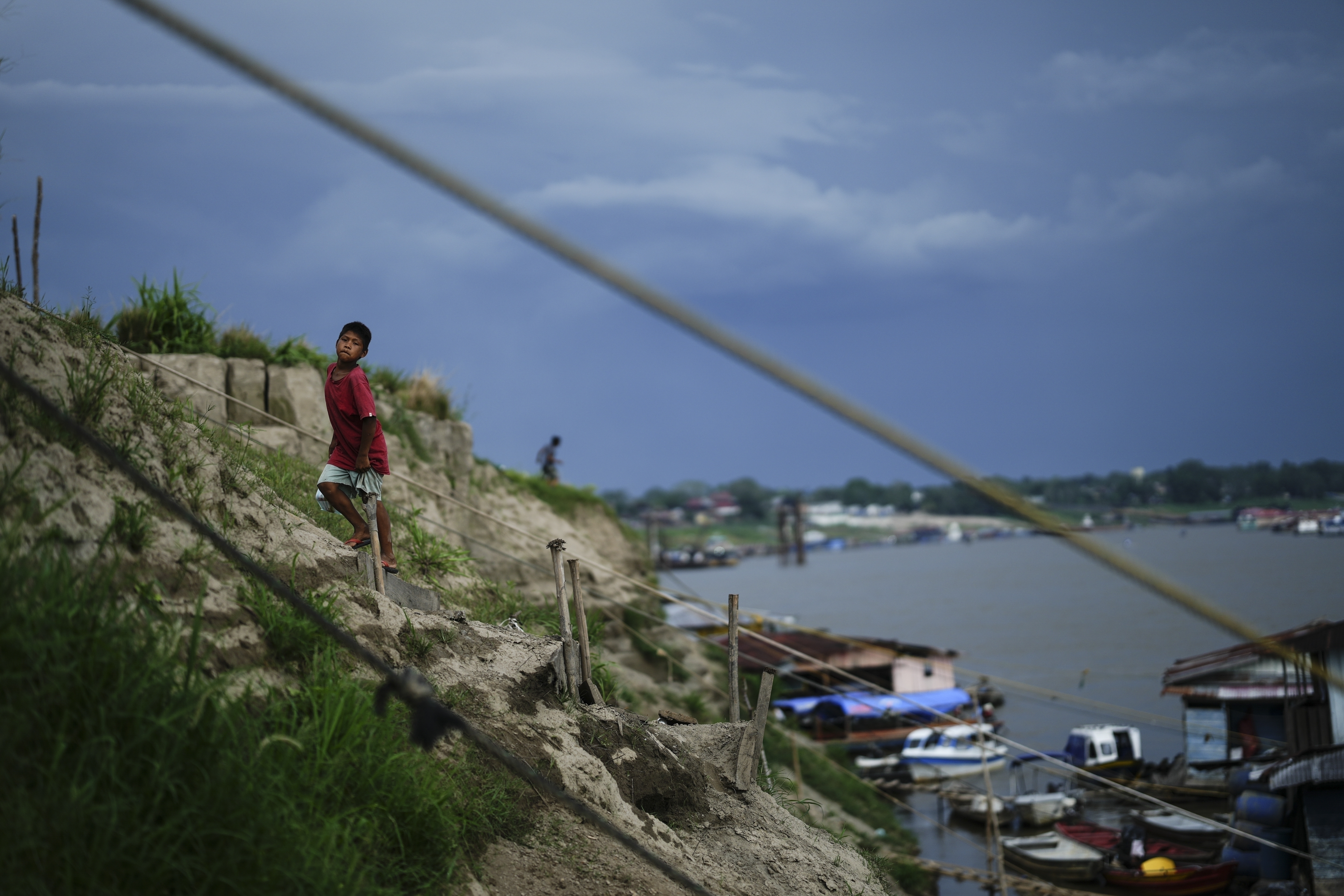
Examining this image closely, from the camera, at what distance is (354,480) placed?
19.7 ft

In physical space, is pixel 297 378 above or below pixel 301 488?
above

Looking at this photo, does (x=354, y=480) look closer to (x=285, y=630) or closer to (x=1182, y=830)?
(x=285, y=630)

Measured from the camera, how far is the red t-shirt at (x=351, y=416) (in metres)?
5.84

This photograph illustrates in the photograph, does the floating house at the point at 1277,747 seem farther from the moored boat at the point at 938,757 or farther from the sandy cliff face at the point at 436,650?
the moored boat at the point at 938,757

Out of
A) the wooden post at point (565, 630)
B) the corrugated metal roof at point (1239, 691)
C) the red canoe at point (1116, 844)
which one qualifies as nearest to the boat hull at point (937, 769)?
the red canoe at point (1116, 844)

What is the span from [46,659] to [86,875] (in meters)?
0.74

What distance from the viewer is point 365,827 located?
11.9 ft

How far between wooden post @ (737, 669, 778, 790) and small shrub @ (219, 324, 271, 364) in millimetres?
8461

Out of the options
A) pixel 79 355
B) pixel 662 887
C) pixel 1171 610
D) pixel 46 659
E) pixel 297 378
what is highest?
pixel 297 378

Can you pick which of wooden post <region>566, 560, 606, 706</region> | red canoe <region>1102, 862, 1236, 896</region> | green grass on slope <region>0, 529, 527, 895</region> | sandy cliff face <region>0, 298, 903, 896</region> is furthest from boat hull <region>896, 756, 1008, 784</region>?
green grass on slope <region>0, 529, 527, 895</region>

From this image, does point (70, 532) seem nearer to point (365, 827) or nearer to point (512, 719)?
point (365, 827)

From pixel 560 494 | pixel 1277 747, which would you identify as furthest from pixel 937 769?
pixel 560 494

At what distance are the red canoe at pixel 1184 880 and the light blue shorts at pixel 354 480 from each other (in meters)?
18.3

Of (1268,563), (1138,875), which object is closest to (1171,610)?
(1268,563)
